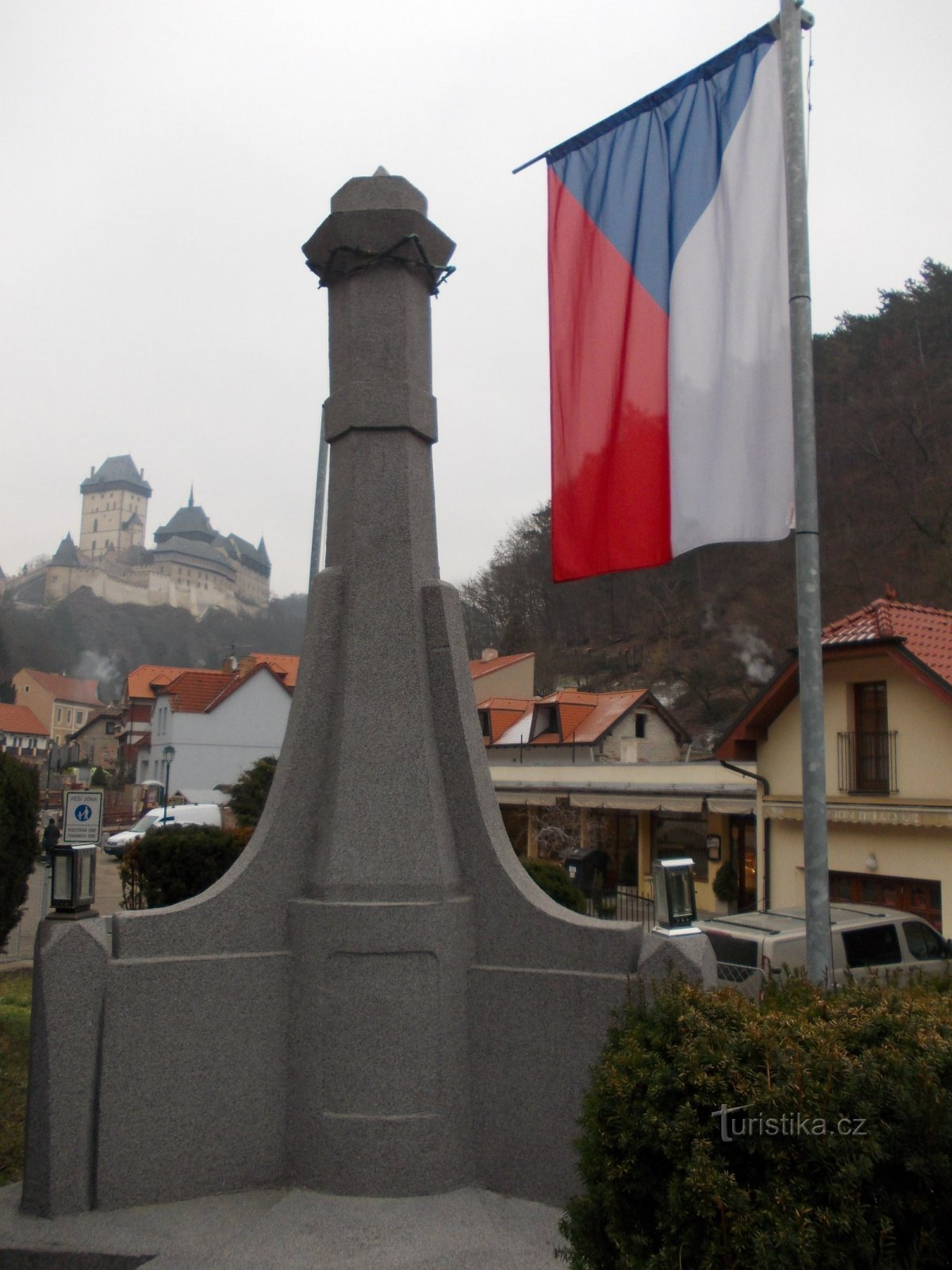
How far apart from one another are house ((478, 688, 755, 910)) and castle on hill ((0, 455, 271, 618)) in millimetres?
121767

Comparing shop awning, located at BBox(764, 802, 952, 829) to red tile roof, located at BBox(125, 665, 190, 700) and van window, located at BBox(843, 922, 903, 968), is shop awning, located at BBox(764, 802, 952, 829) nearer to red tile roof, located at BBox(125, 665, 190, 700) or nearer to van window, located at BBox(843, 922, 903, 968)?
van window, located at BBox(843, 922, 903, 968)

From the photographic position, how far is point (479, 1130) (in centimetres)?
583

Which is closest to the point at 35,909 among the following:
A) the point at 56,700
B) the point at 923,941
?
the point at 923,941

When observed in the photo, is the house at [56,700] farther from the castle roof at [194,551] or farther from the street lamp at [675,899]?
the street lamp at [675,899]

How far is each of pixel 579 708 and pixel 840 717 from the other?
18.4 metres

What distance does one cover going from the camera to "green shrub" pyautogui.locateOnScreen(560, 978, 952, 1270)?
2834 mm

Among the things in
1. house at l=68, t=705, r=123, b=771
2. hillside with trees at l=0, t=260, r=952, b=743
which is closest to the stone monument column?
hillside with trees at l=0, t=260, r=952, b=743

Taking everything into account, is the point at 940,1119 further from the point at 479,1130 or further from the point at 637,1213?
the point at 479,1130

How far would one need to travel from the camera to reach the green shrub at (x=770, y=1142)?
9.30 feet

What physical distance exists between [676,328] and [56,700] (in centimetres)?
10044

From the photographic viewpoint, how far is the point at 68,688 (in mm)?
101438

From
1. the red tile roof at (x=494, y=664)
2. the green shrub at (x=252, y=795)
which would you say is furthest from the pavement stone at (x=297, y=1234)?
the red tile roof at (x=494, y=664)

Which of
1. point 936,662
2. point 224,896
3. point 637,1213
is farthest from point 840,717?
point 637,1213

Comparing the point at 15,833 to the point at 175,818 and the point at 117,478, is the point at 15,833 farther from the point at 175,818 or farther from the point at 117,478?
the point at 117,478
